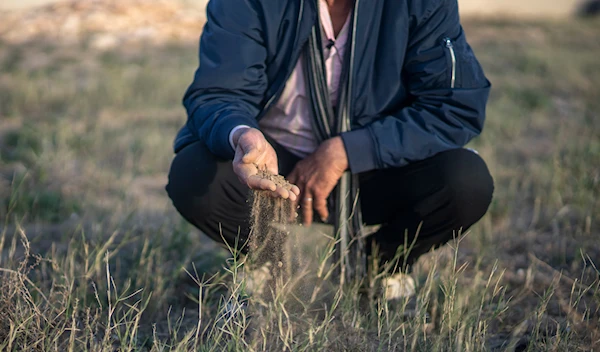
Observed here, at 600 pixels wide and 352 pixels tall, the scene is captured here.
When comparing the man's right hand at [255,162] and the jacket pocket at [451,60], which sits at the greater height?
the jacket pocket at [451,60]

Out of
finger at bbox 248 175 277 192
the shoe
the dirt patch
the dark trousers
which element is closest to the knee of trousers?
the dark trousers

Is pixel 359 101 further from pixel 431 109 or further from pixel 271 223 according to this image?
pixel 271 223

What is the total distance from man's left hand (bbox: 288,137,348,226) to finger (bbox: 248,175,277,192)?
443mm

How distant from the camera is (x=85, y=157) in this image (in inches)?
178

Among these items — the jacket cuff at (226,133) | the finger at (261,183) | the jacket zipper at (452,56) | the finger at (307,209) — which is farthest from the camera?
the finger at (307,209)

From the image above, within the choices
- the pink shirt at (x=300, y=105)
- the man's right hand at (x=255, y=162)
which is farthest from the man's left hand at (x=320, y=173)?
the man's right hand at (x=255, y=162)

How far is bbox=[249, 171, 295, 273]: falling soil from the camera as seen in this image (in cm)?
188

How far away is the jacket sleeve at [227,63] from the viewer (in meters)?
2.23

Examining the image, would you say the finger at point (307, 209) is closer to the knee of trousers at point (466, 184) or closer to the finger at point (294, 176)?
the finger at point (294, 176)

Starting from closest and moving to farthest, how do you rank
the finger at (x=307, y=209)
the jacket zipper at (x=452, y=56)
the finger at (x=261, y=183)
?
1. the finger at (x=261, y=183)
2. the jacket zipper at (x=452, y=56)
3. the finger at (x=307, y=209)

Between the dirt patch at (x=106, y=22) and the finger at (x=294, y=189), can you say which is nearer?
the finger at (x=294, y=189)

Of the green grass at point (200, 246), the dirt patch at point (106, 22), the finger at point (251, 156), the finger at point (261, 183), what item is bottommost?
the dirt patch at point (106, 22)

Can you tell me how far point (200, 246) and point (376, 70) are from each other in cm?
121

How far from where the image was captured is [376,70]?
2311 mm
